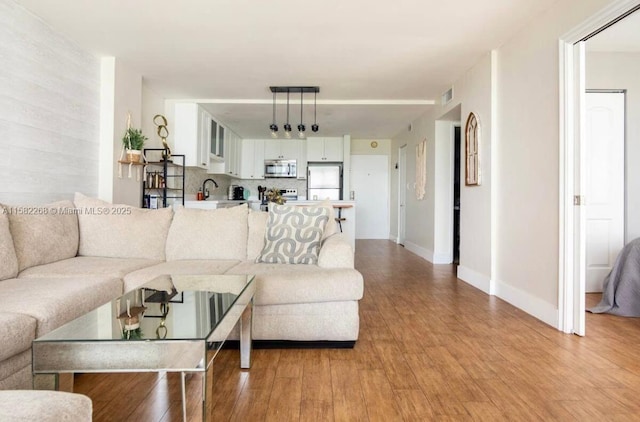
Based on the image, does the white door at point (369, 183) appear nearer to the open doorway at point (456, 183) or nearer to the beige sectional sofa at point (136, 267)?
the open doorway at point (456, 183)

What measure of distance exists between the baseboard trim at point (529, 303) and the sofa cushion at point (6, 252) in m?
3.54

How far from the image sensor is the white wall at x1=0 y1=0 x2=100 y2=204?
2.68 metres

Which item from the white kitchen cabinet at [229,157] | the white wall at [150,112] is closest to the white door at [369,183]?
the white kitchen cabinet at [229,157]

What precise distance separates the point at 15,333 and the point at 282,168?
258 inches

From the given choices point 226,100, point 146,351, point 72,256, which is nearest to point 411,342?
point 146,351

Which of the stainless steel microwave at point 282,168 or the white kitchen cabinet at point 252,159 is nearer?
the stainless steel microwave at point 282,168

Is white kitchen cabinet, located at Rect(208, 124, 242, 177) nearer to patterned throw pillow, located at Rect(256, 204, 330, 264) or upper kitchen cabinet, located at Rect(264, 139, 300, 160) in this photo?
upper kitchen cabinet, located at Rect(264, 139, 300, 160)

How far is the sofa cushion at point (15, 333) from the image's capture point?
135 centimetres

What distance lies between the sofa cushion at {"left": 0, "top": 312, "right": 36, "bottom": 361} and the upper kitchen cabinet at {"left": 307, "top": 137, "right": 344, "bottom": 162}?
6.52 m

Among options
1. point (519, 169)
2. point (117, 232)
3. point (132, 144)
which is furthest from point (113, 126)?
point (519, 169)

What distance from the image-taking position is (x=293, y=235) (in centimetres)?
264

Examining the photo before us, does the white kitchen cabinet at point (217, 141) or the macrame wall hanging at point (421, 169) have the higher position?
the white kitchen cabinet at point (217, 141)

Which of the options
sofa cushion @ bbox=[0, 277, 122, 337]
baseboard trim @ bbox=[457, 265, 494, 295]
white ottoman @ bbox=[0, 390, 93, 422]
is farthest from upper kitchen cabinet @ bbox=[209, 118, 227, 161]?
white ottoman @ bbox=[0, 390, 93, 422]

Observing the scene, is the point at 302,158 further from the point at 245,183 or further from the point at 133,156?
the point at 133,156
